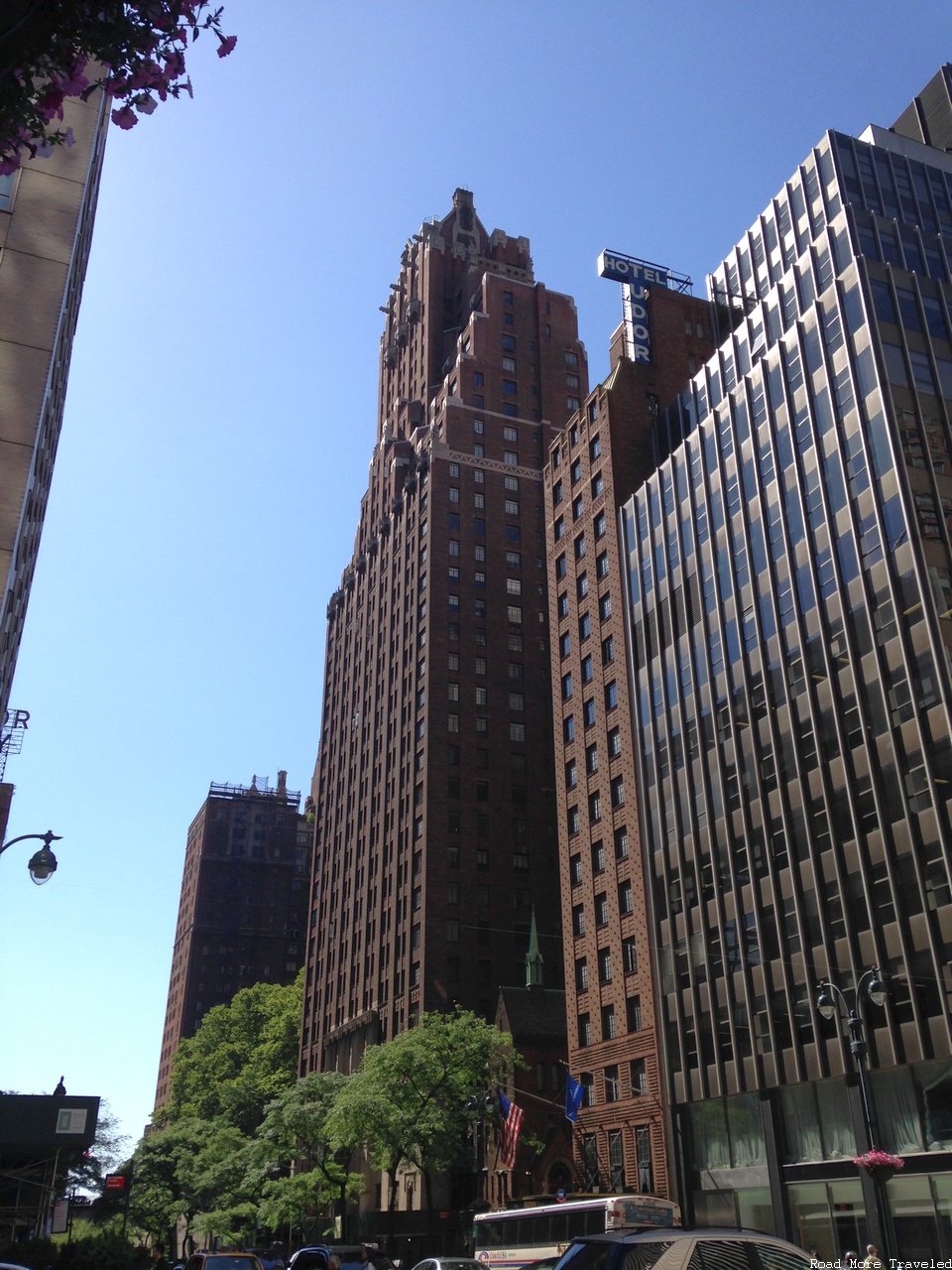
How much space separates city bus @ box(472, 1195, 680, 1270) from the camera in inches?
1289

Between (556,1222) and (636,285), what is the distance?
197ft

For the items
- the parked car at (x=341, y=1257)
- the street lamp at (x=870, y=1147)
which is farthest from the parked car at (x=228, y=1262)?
the street lamp at (x=870, y=1147)

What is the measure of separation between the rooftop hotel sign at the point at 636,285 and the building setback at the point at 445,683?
97.0 ft

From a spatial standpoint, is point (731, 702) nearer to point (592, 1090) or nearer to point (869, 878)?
point (869, 878)

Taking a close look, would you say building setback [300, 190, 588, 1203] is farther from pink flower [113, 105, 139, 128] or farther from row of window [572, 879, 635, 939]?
pink flower [113, 105, 139, 128]

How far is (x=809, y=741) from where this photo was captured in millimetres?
43438

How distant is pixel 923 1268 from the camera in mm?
30953

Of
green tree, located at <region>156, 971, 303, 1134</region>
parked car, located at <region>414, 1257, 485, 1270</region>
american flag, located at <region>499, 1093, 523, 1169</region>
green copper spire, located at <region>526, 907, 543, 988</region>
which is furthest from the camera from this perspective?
green tree, located at <region>156, 971, 303, 1134</region>

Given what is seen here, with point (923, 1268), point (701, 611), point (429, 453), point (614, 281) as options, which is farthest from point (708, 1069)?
point (429, 453)

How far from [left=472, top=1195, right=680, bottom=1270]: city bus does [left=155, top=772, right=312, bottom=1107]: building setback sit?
453 feet

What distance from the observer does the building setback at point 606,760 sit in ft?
173

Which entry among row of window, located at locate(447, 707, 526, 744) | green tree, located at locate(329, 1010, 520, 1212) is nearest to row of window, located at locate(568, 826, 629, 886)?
green tree, located at locate(329, 1010, 520, 1212)

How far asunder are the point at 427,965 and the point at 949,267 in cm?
5643

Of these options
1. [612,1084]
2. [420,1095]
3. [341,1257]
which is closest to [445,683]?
[420,1095]
